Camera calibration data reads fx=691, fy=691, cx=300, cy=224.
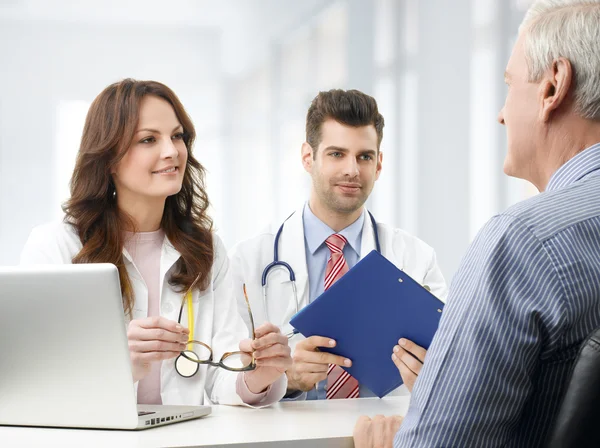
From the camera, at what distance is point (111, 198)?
212cm

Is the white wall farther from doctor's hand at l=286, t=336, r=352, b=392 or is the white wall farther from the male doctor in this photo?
doctor's hand at l=286, t=336, r=352, b=392

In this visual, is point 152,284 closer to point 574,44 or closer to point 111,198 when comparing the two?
point 111,198

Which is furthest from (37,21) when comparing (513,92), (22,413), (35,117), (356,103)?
(513,92)

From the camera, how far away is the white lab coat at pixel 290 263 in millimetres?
2402

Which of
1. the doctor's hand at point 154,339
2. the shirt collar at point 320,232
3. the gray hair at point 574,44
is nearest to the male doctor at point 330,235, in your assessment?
the shirt collar at point 320,232

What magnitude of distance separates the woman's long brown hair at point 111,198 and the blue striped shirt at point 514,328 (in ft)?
3.94

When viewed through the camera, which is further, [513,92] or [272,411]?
[272,411]

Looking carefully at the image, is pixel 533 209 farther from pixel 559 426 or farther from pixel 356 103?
pixel 356 103

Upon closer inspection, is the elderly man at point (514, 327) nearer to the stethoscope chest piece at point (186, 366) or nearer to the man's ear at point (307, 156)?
the stethoscope chest piece at point (186, 366)

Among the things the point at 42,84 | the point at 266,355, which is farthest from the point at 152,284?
the point at 42,84

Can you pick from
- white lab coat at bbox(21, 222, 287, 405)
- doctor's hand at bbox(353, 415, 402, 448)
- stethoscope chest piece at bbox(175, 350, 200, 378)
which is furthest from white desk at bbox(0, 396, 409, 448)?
white lab coat at bbox(21, 222, 287, 405)

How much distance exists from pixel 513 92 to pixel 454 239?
300 centimetres

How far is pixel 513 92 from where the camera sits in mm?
1083

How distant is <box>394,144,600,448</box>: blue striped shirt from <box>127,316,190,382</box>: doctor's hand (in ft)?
2.34
